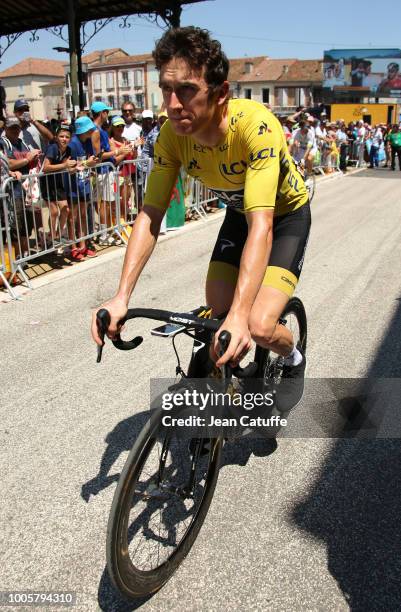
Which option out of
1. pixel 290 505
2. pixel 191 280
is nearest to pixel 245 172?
pixel 290 505

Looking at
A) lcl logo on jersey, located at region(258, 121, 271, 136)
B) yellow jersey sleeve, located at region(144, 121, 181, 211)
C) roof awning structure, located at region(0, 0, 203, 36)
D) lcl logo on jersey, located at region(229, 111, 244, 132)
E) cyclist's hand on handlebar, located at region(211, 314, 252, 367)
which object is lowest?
cyclist's hand on handlebar, located at region(211, 314, 252, 367)

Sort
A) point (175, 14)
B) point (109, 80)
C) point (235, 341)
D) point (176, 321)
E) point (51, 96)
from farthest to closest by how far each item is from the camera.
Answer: point (109, 80)
point (51, 96)
point (175, 14)
point (176, 321)
point (235, 341)

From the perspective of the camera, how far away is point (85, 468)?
315cm

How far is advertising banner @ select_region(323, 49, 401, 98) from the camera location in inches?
2810

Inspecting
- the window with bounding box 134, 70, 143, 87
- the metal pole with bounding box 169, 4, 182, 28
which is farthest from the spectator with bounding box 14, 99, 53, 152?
the window with bounding box 134, 70, 143, 87

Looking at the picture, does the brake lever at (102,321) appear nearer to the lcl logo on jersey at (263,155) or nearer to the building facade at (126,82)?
the lcl logo on jersey at (263,155)

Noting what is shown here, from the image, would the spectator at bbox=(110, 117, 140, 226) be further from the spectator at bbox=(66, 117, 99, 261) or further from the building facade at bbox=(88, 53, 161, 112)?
the building facade at bbox=(88, 53, 161, 112)

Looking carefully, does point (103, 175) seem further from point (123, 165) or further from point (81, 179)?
point (123, 165)

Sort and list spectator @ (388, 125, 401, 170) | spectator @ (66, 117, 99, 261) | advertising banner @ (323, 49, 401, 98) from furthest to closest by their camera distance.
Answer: advertising banner @ (323, 49, 401, 98) → spectator @ (388, 125, 401, 170) → spectator @ (66, 117, 99, 261)

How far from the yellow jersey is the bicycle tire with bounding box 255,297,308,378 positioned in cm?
78

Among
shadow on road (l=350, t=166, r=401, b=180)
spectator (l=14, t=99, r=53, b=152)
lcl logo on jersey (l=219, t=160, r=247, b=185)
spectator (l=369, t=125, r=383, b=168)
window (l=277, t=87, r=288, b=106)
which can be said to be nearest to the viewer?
lcl logo on jersey (l=219, t=160, r=247, b=185)

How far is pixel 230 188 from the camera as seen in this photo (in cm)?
272

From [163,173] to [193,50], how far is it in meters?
0.66

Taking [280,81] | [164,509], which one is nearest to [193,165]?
[164,509]
